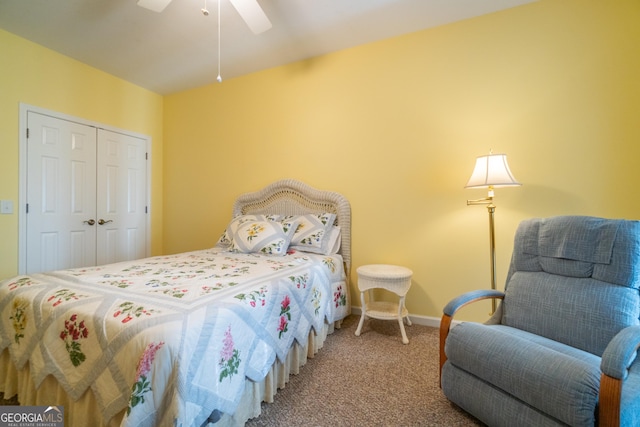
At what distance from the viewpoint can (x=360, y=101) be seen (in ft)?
9.37

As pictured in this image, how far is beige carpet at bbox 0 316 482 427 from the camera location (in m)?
1.38

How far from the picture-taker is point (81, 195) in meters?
3.15

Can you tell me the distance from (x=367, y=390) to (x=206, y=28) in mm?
3250

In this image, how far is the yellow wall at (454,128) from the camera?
6.68 ft

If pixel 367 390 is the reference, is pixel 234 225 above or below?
above

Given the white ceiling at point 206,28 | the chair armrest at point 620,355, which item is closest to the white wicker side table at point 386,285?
the chair armrest at point 620,355

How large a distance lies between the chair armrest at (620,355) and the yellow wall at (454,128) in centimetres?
137

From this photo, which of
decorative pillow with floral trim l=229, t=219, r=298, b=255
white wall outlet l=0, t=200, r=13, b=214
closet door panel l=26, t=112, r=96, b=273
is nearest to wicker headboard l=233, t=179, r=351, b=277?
decorative pillow with floral trim l=229, t=219, r=298, b=255

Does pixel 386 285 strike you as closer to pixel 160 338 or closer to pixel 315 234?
pixel 315 234

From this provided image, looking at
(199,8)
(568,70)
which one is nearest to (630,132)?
(568,70)

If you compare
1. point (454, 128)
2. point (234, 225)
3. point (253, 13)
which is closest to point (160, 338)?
point (234, 225)

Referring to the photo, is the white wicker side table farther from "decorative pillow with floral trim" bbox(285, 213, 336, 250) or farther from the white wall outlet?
the white wall outlet

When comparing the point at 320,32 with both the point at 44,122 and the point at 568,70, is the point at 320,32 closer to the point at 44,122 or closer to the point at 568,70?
the point at 568,70

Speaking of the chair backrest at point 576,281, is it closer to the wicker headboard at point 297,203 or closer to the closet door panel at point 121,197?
the wicker headboard at point 297,203
